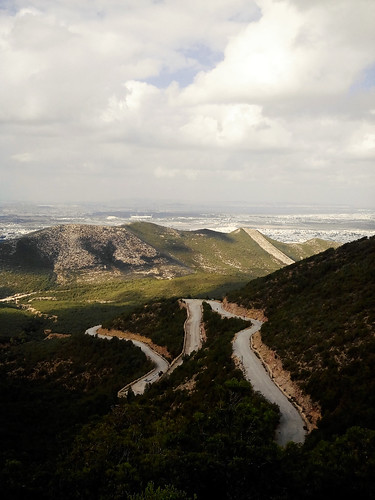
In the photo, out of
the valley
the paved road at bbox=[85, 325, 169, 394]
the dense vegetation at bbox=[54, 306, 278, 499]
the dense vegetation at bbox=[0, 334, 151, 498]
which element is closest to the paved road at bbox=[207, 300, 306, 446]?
the valley

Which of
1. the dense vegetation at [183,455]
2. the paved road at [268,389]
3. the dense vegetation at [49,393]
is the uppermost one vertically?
the dense vegetation at [183,455]

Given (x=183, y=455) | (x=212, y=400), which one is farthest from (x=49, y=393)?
(x=183, y=455)

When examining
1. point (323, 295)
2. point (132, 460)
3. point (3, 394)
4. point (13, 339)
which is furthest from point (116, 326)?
point (132, 460)

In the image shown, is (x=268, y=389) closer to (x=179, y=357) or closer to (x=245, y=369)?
(x=245, y=369)

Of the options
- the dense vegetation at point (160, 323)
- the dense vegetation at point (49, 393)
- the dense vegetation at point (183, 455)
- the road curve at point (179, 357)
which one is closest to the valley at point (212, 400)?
the dense vegetation at point (183, 455)

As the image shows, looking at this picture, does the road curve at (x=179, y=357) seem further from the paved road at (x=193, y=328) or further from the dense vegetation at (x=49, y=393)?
the dense vegetation at (x=49, y=393)

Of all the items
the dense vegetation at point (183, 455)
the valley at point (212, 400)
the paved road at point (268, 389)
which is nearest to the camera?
the dense vegetation at point (183, 455)

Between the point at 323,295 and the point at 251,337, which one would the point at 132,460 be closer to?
the point at 251,337

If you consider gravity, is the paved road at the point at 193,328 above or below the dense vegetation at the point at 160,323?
above
